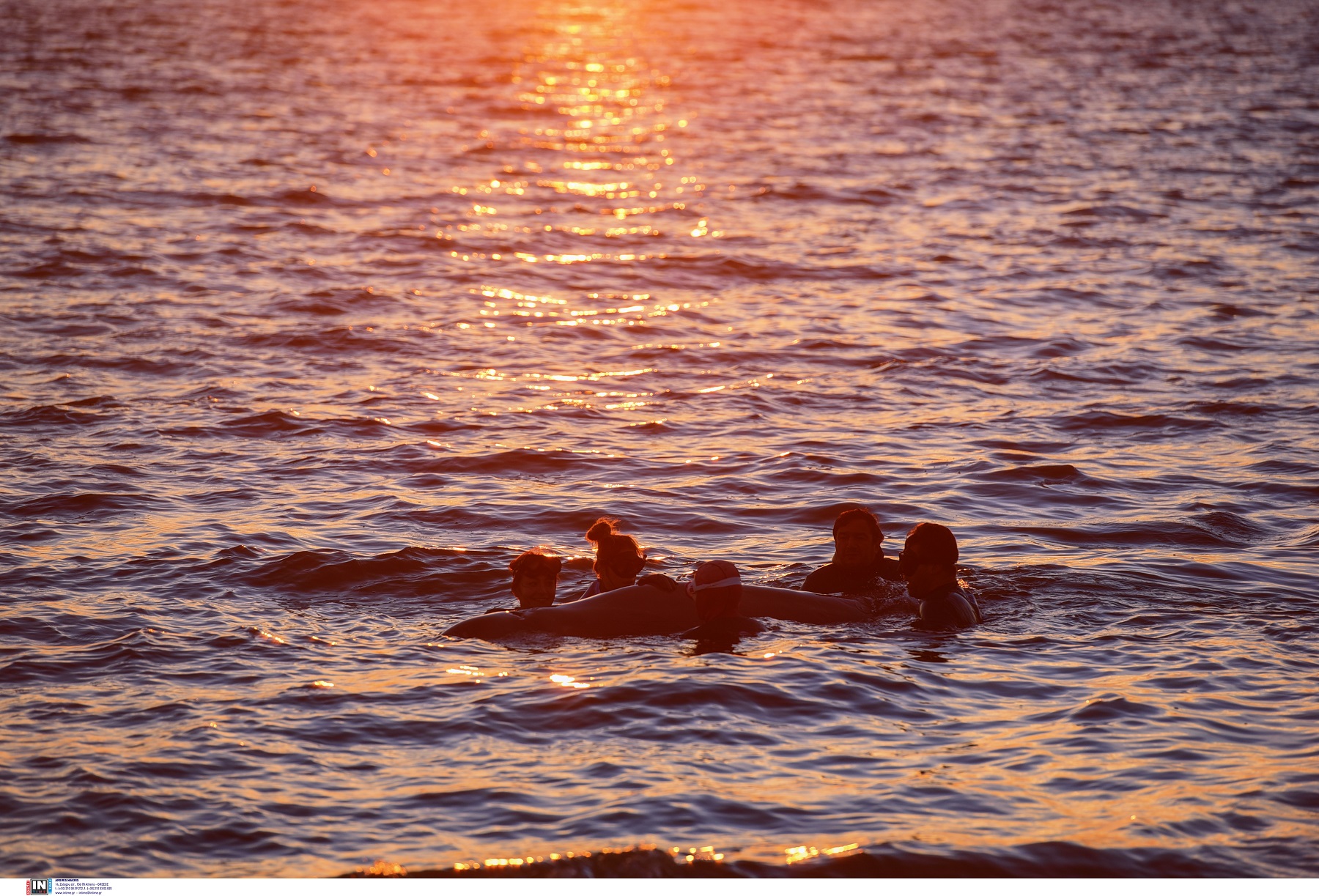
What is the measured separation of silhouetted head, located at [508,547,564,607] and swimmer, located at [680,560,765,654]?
1.02 metres

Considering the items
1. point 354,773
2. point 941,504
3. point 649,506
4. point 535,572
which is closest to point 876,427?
point 941,504

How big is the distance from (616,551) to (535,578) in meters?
0.63

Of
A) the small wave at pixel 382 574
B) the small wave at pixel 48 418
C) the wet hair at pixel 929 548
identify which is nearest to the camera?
the wet hair at pixel 929 548

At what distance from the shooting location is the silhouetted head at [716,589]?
10234 millimetres

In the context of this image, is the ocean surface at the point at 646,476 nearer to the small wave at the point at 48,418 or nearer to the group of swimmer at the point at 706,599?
the small wave at the point at 48,418

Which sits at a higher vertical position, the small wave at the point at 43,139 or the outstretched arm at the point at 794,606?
the small wave at the point at 43,139

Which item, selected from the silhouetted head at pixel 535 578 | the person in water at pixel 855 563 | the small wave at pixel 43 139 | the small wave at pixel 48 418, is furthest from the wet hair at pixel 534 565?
the small wave at pixel 43 139

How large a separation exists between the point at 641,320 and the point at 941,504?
27.1 feet

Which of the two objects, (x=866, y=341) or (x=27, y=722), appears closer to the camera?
(x=27, y=722)

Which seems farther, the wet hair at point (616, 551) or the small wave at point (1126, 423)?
the small wave at point (1126, 423)

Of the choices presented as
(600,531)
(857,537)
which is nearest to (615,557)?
(600,531)

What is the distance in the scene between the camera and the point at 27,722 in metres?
9.26

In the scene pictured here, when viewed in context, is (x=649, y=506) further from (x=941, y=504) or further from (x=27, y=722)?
(x=27, y=722)

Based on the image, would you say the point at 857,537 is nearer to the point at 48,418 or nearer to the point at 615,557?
the point at 615,557
